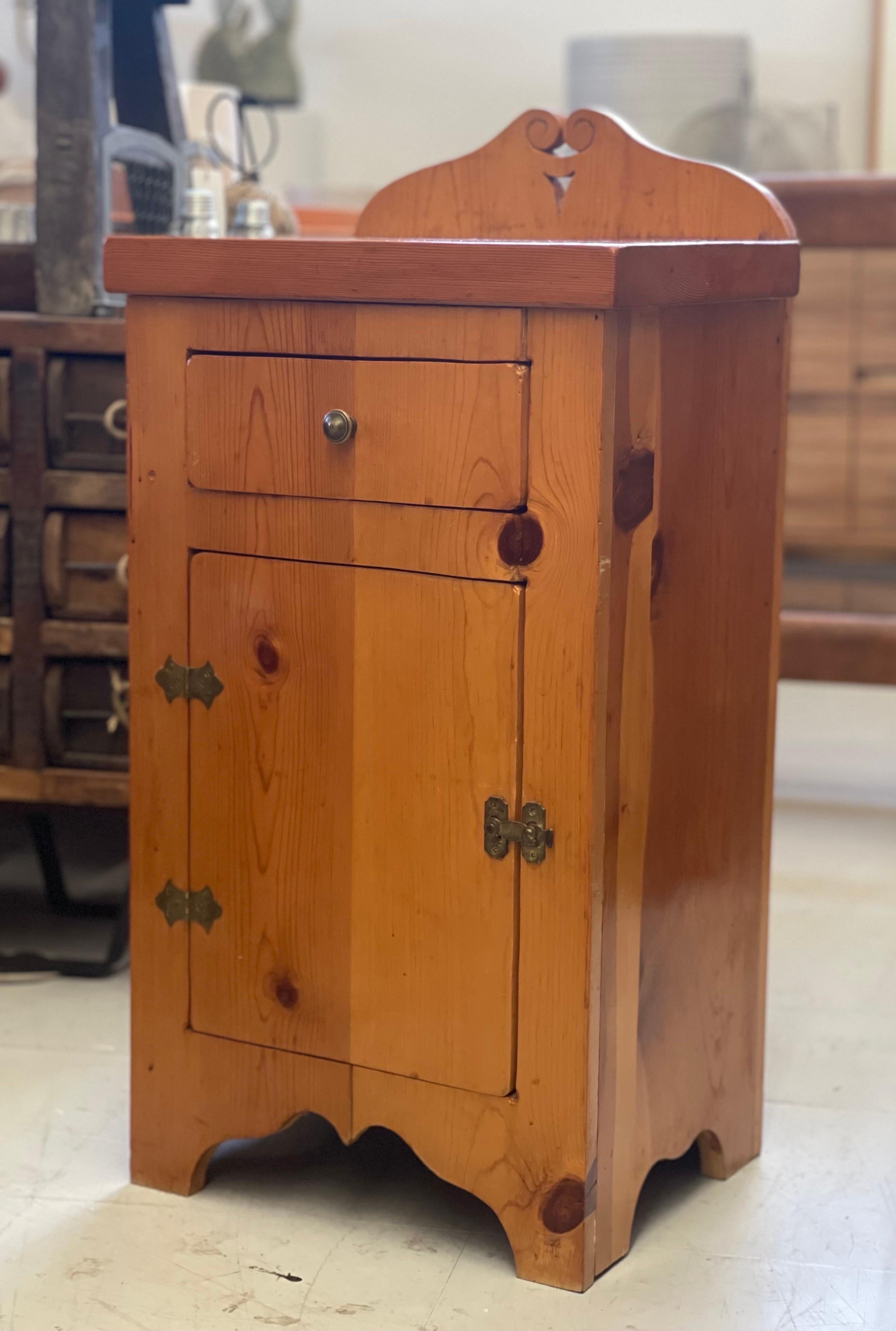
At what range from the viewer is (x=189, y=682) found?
1.56m

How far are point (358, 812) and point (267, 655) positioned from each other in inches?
6.6

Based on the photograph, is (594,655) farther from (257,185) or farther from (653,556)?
(257,185)

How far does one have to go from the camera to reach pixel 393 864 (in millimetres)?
1490

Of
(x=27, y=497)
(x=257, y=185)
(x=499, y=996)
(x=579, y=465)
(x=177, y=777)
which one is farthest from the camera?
(x=257, y=185)

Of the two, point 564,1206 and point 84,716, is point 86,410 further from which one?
point 564,1206

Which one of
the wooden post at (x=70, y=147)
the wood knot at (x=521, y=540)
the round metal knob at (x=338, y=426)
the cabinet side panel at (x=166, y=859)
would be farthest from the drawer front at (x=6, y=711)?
the wood knot at (x=521, y=540)

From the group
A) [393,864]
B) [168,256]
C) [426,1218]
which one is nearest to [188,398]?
[168,256]

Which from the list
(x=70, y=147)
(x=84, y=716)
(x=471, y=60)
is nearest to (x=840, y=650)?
(x=84, y=716)

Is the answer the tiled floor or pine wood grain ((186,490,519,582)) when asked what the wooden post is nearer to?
pine wood grain ((186,490,519,582))

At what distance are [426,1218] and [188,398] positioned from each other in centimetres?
81

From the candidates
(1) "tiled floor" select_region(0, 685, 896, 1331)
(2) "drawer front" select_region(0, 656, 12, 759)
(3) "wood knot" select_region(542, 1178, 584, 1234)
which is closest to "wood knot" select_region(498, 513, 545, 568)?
(3) "wood knot" select_region(542, 1178, 584, 1234)

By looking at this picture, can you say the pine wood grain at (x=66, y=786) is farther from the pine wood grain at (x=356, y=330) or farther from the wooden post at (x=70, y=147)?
the pine wood grain at (x=356, y=330)

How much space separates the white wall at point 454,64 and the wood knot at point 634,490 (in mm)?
3640

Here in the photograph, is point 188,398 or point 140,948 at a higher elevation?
point 188,398
